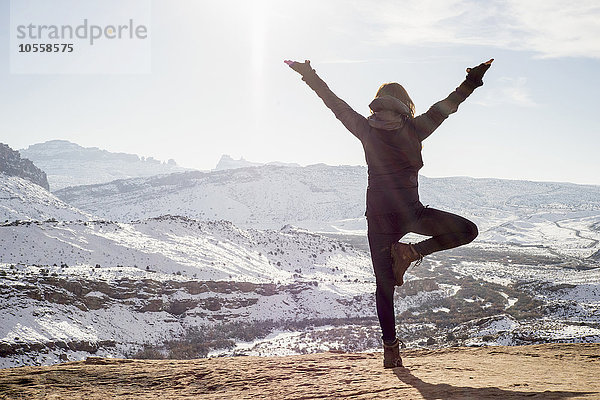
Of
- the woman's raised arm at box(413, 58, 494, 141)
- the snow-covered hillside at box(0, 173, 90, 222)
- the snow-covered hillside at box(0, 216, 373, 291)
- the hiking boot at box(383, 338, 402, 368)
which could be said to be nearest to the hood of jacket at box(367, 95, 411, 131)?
the woman's raised arm at box(413, 58, 494, 141)

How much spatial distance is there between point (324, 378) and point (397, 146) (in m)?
1.82

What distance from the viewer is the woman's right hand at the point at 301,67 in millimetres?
3572

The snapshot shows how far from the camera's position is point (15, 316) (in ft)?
61.4

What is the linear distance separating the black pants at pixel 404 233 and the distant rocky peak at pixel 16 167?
95782mm

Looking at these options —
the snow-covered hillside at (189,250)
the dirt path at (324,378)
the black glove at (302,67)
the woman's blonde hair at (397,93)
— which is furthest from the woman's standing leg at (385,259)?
the snow-covered hillside at (189,250)

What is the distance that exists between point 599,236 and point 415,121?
121m

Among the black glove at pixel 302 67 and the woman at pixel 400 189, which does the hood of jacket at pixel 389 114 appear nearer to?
the woman at pixel 400 189

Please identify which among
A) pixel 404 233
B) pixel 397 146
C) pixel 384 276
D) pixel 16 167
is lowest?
pixel 384 276

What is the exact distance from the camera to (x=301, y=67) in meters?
3.59

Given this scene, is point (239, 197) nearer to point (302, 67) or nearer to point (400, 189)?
point (302, 67)

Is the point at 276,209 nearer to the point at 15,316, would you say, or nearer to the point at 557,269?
the point at 557,269

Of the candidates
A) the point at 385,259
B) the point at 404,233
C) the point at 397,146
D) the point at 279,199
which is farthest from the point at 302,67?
the point at 279,199

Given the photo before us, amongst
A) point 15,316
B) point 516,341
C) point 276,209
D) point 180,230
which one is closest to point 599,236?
point 276,209

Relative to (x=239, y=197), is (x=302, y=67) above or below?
below
